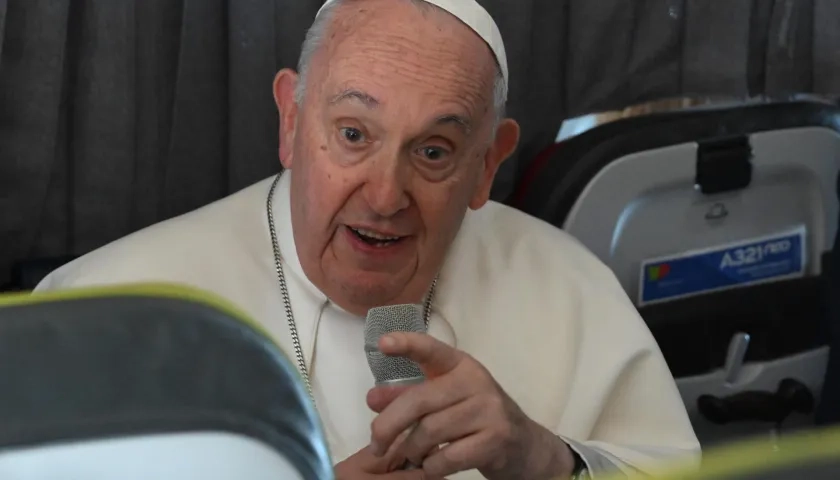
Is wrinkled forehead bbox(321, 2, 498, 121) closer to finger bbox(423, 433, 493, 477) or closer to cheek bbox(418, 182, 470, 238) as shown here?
cheek bbox(418, 182, 470, 238)

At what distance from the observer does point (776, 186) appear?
2.24 m

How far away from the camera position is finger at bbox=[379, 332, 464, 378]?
3.32 feet

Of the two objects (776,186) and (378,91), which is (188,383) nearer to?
(378,91)

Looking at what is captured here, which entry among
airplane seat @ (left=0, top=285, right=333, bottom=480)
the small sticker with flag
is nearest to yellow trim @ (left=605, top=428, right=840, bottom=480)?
airplane seat @ (left=0, top=285, right=333, bottom=480)

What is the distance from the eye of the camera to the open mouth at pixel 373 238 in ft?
4.66

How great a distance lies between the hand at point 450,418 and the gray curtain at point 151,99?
0.93m

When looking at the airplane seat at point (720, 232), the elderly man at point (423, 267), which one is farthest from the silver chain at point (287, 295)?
the airplane seat at point (720, 232)

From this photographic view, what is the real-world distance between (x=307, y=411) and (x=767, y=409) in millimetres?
1835

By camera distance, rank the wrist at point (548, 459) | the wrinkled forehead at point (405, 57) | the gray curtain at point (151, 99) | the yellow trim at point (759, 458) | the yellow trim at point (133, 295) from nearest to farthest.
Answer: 1. the yellow trim at point (759, 458)
2. the yellow trim at point (133, 295)
3. the wrist at point (548, 459)
4. the wrinkled forehead at point (405, 57)
5. the gray curtain at point (151, 99)

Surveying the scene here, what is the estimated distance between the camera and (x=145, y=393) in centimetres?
54

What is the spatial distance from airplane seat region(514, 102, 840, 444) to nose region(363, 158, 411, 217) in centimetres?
73

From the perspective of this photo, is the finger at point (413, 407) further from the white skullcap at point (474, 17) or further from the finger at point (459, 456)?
the white skullcap at point (474, 17)

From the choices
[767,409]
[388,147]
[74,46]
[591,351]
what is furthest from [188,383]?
[767,409]

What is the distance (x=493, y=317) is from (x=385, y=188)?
37 cm
